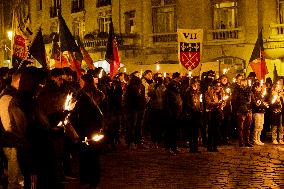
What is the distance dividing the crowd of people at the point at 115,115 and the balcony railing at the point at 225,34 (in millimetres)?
14548

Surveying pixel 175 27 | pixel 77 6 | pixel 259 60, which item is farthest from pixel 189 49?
pixel 77 6

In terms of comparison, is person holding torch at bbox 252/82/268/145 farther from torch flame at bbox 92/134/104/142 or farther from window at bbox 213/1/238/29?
window at bbox 213/1/238/29

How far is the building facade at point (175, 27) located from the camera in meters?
30.8

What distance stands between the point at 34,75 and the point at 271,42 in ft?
81.0

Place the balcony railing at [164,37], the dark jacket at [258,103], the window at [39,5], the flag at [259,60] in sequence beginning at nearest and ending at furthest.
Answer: the dark jacket at [258,103]
the flag at [259,60]
the balcony railing at [164,37]
the window at [39,5]

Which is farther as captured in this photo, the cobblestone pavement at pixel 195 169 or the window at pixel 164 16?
the window at pixel 164 16

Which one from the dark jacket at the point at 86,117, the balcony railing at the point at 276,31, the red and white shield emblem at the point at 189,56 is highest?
the balcony railing at the point at 276,31

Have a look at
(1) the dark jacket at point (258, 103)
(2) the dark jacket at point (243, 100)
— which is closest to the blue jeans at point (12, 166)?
(2) the dark jacket at point (243, 100)

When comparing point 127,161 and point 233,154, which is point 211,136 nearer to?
point 233,154

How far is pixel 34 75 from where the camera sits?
7.36 m

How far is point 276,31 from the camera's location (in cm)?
3056

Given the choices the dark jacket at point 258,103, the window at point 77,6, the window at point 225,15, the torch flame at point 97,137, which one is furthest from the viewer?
the window at point 77,6

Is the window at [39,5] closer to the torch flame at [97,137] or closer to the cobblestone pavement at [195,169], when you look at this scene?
the cobblestone pavement at [195,169]

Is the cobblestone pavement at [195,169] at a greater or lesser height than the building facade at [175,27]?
lesser
